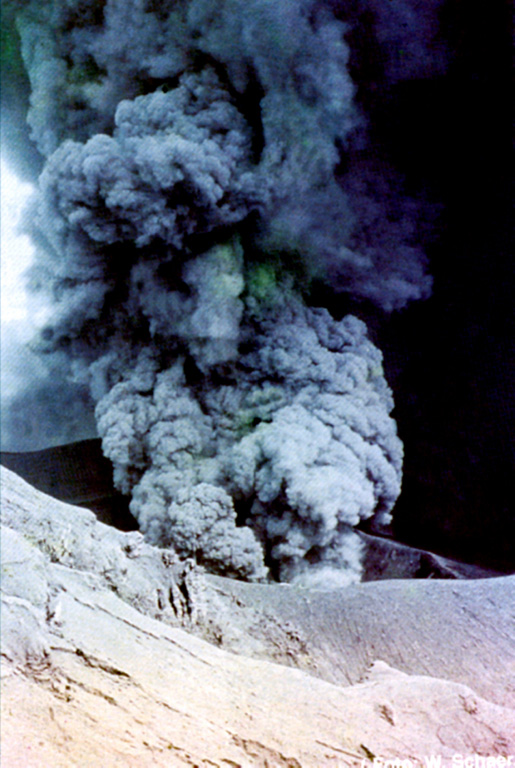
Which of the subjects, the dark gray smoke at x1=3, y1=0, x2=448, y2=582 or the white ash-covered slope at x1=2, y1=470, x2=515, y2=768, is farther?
the dark gray smoke at x1=3, y1=0, x2=448, y2=582

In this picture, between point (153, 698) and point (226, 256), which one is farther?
point (226, 256)

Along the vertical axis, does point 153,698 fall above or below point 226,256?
below

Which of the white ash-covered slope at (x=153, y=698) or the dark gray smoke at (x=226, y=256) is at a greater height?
the dark gray smoke at (x=226, y=256)

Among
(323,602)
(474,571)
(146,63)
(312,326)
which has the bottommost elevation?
(474,571)

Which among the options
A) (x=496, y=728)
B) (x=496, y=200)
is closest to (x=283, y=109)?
(x=496, y=200)

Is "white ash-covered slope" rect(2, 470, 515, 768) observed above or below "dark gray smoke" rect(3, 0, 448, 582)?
below

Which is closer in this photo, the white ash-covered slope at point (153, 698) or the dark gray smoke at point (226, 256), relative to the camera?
the white ash-covered slope at point (153, 698)

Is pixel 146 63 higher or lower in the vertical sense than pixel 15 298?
higher

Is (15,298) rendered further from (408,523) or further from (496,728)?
(408,523)
